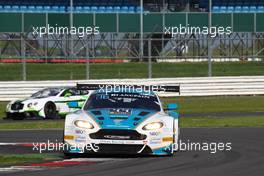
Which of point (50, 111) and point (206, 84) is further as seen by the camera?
point (206, 84)

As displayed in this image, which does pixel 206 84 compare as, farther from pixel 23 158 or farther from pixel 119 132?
pixel 119 132

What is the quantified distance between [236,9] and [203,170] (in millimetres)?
46908

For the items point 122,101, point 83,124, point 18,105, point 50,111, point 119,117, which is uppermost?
point 122,101

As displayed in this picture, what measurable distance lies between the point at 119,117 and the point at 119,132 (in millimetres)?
362

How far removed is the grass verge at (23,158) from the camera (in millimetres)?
12538

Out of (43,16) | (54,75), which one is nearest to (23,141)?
(54,75)

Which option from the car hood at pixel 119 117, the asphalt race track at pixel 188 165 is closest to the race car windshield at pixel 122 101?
the car hood at pixel 119 117

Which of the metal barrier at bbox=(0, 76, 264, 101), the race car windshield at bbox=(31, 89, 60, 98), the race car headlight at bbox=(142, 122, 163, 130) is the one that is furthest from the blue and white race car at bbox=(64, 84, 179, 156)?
the metal barrier at bbox=(0, 76, 264, 101)

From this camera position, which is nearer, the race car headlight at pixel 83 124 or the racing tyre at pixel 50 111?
the race car headlight at pixel 83 124

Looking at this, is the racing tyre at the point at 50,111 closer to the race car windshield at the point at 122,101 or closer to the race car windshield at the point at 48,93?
the race car windshield at the point at 48,93

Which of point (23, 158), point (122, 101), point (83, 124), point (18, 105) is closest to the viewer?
point (83, 124)

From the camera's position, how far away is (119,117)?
12.6m

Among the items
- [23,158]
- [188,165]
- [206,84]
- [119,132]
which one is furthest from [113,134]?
[206,84]

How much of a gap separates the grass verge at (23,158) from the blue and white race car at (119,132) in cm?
51
